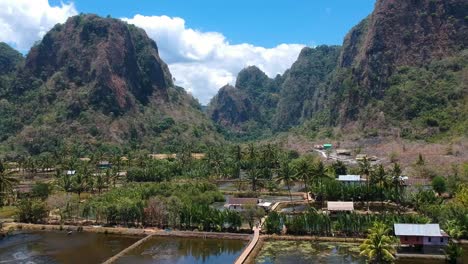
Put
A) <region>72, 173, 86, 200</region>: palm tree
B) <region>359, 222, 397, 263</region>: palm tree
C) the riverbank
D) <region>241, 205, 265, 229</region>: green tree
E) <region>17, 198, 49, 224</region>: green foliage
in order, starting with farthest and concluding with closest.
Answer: <region>72, 173, 86, 200</region>: palm tree
<region>17, 198, 49, 224</region>: green foliage
<region>241, 205, 265, 229</region>: green tree
the riverbank
<region>359, 222, 397, 263</region>: palm tree

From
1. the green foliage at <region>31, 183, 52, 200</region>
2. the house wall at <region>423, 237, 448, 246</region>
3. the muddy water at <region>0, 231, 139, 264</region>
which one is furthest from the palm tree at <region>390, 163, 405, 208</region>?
the green foliage at <region>31, 183, 52, 200</region>

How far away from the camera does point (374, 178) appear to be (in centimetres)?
9500

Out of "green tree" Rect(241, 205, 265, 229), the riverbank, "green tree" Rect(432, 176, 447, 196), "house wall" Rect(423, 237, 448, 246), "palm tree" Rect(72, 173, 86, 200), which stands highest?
"palm tree" Rect(72, 173, 86, 200)

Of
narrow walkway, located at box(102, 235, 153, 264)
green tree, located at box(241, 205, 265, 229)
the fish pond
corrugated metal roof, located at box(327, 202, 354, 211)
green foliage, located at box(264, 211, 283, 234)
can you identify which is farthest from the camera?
corrugated metal roof, located at box(327, 202, 354, 211)

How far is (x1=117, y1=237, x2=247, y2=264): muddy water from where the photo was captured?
62906 mm

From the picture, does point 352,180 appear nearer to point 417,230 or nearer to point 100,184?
point 417,230

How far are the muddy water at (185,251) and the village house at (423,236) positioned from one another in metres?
21.8

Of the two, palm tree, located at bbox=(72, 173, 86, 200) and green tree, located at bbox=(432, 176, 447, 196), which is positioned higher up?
palm tree, located at bbox=(72, 173, 86, 200)

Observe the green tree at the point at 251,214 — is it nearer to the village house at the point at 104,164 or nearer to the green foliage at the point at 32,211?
the green foliage at the point at 32,211

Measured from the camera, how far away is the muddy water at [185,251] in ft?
206

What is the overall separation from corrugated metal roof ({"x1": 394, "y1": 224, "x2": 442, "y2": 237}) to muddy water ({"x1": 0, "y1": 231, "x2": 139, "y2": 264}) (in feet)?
124

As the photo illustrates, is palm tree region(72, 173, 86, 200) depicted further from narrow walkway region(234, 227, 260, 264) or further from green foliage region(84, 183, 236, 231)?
narrow walkway region(234, 227, 260, 264)

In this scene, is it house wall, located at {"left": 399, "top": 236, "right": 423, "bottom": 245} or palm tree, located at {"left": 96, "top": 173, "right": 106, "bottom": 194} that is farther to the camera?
palm tree, located at {"left": 96, "top": 173, "right": 106, "bottom": 194}

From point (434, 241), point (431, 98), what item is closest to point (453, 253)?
point (434, 241)
